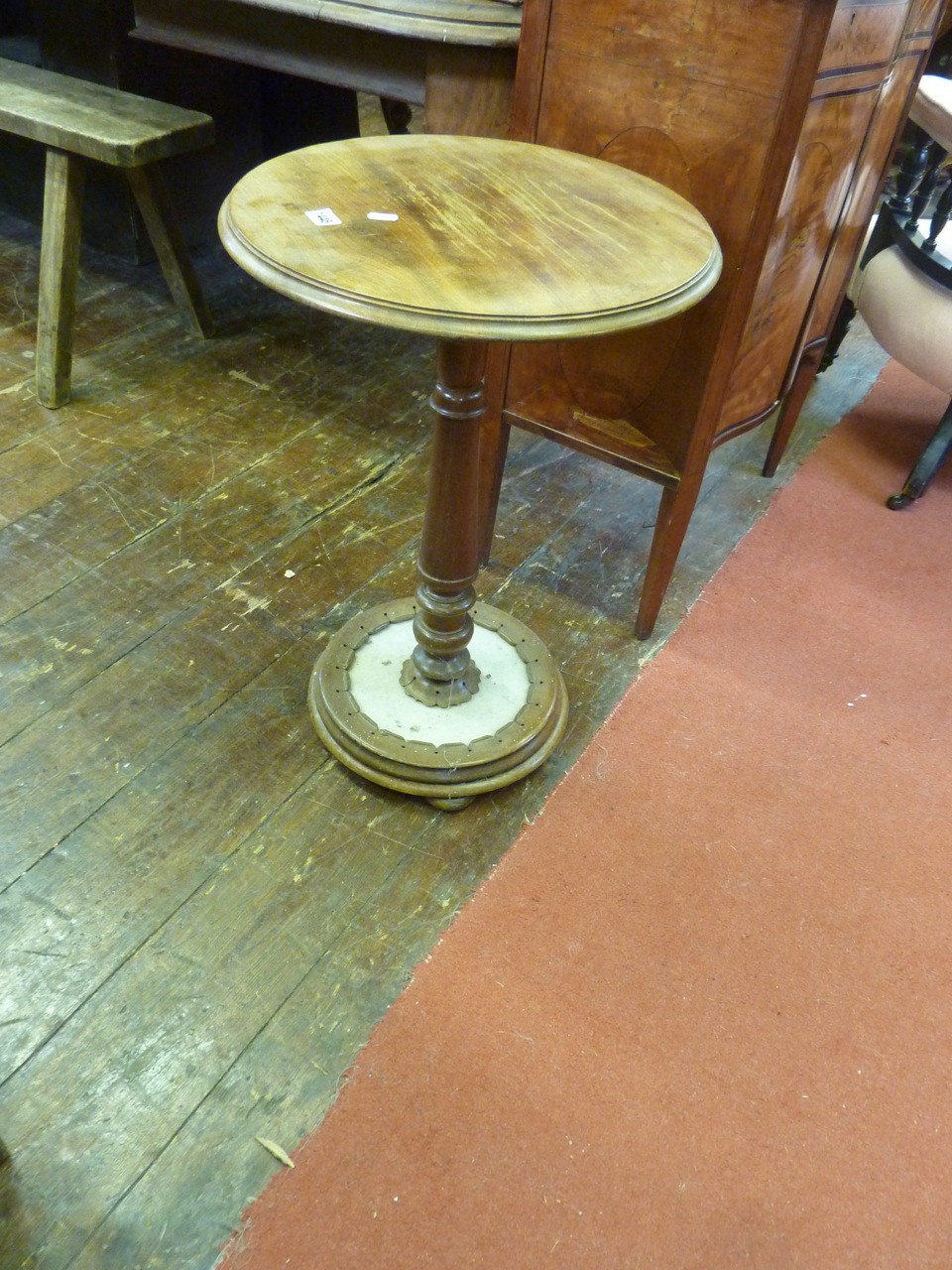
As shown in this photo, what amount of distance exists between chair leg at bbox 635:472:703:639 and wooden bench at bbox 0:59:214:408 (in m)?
1.34

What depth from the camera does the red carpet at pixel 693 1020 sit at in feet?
3.39

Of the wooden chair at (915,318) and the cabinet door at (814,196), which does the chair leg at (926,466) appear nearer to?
the wooden chair at (915,318)

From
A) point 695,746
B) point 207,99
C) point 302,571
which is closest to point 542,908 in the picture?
point 695,746

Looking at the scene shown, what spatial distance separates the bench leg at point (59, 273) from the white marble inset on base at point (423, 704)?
1.10 metres

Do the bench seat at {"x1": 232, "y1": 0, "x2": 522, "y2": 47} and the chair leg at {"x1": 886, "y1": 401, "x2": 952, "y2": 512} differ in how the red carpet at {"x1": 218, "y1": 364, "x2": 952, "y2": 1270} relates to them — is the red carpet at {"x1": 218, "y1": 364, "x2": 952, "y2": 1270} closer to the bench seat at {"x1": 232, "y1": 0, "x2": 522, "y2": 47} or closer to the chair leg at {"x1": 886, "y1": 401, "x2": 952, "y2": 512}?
the chair leg at {"x1": 886, "y1": 401, "x2": 952, "y2": 512}

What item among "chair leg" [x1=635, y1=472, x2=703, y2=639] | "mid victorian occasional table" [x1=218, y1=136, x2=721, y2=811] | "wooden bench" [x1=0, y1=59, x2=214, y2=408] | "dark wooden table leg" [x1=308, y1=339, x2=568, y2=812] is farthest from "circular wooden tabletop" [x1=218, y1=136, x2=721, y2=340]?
"wooden bench" [x1=0, y1=59, x2=214, y2=408]

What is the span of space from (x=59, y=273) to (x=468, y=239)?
4.69 ft

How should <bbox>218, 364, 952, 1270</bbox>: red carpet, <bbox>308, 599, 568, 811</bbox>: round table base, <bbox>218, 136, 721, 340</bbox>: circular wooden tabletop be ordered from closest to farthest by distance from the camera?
<bbox>218, 136, 721, 340</bbox>: circular wooden tabletop
<bbox>218, 364, 952, 1270</bbox>: red carpet
<bbox>308, 599, 568, 811</bbox>: round table base

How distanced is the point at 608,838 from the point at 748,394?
83 cm

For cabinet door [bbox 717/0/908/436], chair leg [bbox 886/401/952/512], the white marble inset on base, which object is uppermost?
cabinet door [bbox 717/0/908/436]

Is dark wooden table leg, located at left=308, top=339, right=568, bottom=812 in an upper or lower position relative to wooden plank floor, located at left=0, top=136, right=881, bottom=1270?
upper

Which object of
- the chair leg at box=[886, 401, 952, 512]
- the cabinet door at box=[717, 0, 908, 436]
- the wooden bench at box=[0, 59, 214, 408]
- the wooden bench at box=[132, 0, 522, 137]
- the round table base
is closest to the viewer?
the cabinet door at box=[717, 0, 908, 436]

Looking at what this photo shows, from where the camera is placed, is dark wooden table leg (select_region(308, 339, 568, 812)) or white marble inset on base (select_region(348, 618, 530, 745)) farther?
white marble inset on base (select_region(348, 618, 530, 745))

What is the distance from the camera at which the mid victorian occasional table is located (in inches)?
37.1
